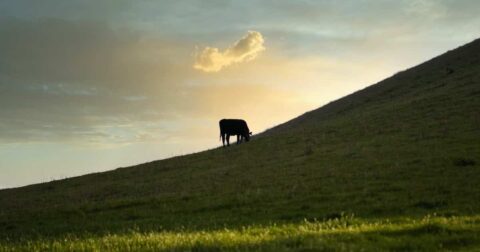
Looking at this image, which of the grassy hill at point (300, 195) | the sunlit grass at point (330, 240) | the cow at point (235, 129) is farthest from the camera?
the cow at point (235, 129)

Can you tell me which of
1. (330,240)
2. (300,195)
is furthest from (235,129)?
(330,240)

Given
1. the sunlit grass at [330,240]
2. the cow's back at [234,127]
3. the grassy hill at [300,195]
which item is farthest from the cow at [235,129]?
the sunlit grass at [330,240]

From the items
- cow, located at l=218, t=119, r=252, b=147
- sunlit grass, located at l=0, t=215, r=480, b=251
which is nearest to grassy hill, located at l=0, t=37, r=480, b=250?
sunlit grass, located at l=0, t=215, r=480, b=251

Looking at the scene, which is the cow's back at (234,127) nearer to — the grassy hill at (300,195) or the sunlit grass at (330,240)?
the grassy hill at (300,195)

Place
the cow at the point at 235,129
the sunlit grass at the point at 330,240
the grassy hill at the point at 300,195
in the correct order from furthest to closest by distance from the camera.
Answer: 1. the cow at the point at 235,129
2. the grassy hill at the point at 300,195
3. the sunlit grass at the point at 330,240

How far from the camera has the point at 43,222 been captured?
24.5 metres

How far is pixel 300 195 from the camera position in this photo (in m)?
22.5

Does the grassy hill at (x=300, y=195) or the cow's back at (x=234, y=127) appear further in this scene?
the cow's back at (x=234, y=127)

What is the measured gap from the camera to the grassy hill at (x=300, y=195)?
12023 millimetres

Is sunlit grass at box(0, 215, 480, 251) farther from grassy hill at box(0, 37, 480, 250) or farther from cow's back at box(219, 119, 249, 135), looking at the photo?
cow's back at box(219, 119, 249, 135)

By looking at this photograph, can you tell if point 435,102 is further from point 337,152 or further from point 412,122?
point 337,152

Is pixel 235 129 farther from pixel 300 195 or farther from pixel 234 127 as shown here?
pixel 300 195

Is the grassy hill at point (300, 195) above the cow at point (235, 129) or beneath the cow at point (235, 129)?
beneath

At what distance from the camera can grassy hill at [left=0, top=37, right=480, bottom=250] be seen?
39.4 feet
